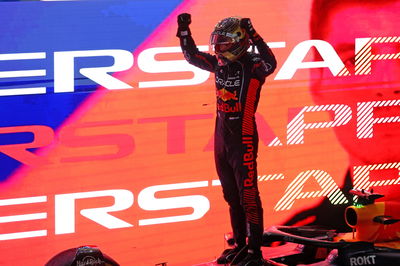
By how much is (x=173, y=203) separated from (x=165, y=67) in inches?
37.7

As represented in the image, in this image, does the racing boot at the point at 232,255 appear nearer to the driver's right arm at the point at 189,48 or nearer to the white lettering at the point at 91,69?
the driver's right arm at the point at 189,48

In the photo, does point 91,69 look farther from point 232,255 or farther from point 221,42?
point 232,255

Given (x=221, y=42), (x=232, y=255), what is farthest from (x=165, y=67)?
(x=232, y=255)

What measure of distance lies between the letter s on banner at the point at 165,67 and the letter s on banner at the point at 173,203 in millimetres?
715

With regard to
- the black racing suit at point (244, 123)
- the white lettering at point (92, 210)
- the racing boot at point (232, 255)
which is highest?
the black racing suit at point (244, 123)

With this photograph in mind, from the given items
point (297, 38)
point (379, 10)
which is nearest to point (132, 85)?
point (297, 38)

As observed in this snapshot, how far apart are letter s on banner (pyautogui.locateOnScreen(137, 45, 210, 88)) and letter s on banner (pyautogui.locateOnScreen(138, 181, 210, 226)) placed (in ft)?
2.35

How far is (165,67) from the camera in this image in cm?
546

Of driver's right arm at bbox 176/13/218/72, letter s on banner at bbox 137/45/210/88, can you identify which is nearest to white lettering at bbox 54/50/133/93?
letter s on banner at bbox 137/45/210/88

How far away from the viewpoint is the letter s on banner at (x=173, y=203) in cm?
554

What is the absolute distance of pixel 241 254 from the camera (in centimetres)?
480

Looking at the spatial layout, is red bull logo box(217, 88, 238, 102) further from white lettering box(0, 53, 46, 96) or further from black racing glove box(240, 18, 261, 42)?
white lettering box(0, 53, 46, 96)

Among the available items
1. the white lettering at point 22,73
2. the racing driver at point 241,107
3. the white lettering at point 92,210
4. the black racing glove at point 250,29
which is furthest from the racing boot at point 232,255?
the white lettering at point 22,73

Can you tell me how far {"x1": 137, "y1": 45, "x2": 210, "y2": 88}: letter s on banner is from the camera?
5.41 metres
